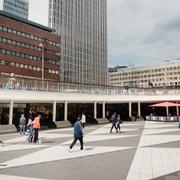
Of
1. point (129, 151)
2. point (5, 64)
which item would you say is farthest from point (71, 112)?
point (5, 64)

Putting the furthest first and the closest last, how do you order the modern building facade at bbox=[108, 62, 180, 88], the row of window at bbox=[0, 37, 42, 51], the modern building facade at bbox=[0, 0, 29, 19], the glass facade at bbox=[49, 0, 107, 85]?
the modern building facade at bbox=[108, 62, 180, 88] < the modern building facade at bbox=[0, 0, 29, 19] < the glass facade at bbox=[49, 0, 107, 85] < the row of window at bbox=[0, 37, 42, 51]

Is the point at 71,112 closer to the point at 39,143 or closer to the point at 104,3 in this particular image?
the point at 39,143

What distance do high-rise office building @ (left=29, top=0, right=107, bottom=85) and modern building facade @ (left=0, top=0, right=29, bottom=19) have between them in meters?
11.4

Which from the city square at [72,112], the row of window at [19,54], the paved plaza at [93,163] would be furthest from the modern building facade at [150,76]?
the paved plaza at [93,163]

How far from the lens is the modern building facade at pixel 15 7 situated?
11175 centimetres

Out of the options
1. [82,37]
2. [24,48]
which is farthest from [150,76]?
[24,48]

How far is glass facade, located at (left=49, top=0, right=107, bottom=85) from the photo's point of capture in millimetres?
105375

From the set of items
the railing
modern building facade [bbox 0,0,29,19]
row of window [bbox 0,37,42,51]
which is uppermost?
modern building facade [bbox 0,0,29,19]

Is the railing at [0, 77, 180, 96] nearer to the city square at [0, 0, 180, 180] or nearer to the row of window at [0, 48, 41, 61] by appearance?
the city square at [0, 0, 180, 180]

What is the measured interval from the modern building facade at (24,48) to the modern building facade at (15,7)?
143 feet

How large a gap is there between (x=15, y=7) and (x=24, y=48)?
58.2 metres

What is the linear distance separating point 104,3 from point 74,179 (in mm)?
135473

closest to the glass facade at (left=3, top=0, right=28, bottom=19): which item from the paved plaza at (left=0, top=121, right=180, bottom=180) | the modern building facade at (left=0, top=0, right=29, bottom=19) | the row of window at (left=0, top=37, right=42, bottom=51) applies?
the modern building facade at (left=0, top=0, right=29, bottom=19)

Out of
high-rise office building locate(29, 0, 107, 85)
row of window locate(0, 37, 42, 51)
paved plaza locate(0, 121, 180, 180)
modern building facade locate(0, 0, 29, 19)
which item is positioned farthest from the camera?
modern building facade locate(0, 0, 29, 19)
